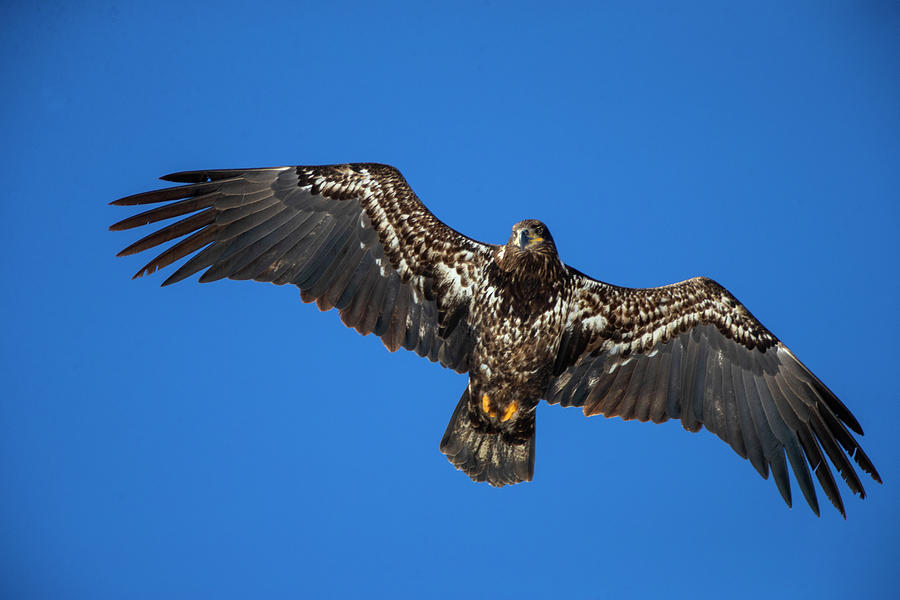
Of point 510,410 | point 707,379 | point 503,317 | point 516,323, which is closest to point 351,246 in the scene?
point 503,317

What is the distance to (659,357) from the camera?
22.5ft

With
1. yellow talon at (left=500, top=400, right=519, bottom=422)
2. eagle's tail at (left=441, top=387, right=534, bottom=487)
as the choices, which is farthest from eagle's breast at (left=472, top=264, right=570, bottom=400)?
eagle's tail at (left=441, top=387, right=534, bottom=487)

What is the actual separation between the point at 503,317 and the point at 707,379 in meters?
1.90

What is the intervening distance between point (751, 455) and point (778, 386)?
607mm

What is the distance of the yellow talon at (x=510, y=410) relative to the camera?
636 centimetres

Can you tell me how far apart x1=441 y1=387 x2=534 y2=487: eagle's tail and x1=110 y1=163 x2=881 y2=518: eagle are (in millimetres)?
11

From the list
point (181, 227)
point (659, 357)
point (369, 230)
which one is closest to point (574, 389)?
point (659, 357)

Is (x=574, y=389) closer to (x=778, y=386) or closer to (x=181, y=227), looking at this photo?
(x=778, y=386)

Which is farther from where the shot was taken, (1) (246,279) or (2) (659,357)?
(2) (659,357)

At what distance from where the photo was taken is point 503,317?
6.18 metres

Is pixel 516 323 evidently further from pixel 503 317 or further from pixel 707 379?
pixel 707 379

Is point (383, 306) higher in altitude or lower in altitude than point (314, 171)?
lower

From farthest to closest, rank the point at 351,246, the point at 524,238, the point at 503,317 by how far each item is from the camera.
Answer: the point at 351,246 < the point at 503,317 < the point at 524,238

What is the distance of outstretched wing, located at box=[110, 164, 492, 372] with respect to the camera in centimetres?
633
